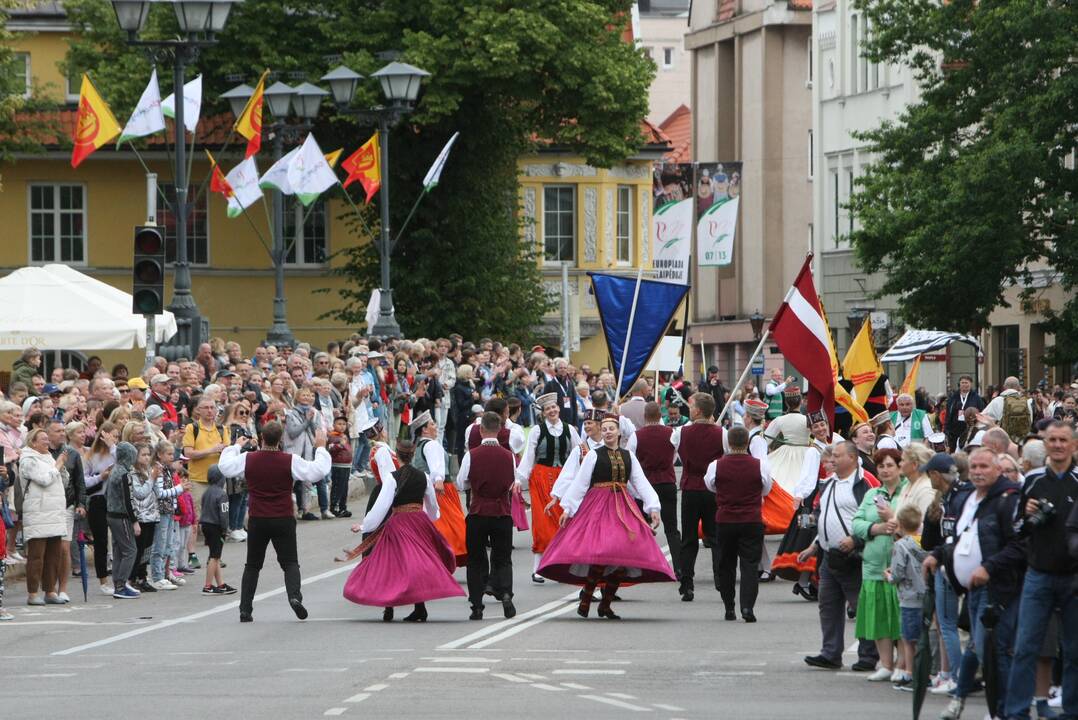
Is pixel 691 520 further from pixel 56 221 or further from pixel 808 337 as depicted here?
pixel 56 221

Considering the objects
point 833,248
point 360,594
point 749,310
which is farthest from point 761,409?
point 749,310

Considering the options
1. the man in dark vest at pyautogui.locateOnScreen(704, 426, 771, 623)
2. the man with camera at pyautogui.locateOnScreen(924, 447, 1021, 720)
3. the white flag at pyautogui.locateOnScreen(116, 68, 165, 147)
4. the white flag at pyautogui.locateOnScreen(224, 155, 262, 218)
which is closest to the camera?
the man with camera at pyautogui.locateOnScreen(924, 447, 1021, 720)

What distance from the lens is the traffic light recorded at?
25406 millimetres

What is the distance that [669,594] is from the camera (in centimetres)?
2203

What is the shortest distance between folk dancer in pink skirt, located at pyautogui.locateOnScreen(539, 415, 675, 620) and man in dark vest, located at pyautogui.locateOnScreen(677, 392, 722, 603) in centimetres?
143

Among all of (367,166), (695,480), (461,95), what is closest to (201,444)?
(695,480)

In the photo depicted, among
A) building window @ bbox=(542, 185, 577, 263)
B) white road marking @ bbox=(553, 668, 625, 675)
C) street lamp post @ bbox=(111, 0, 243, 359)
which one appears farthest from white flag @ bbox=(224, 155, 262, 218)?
building window @ bbox=(542, 185, 577, 263)

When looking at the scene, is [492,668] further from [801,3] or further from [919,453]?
[801,3]

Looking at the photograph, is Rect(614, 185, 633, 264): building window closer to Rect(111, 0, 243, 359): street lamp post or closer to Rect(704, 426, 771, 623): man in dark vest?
Rect(111, 0, 243, 359): street lamp post

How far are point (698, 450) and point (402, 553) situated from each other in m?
3.18

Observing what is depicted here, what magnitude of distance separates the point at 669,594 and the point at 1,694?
843 centimetres

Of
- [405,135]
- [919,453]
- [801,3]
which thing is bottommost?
[919,453]

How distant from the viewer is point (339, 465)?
98.3 feet

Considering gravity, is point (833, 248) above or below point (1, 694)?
above
